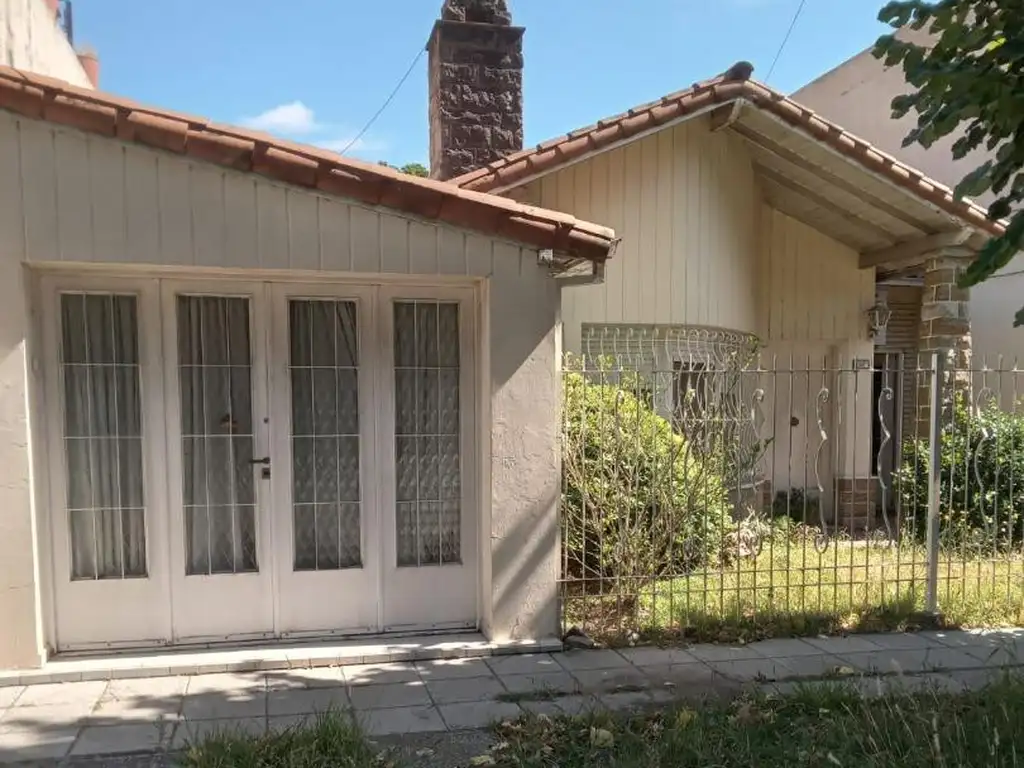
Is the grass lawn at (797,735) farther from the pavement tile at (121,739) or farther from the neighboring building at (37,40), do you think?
the neighboring building at (37,40)

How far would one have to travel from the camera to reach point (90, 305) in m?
4.46

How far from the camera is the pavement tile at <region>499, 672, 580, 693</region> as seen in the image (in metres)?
4.18

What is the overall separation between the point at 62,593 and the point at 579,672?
10.3 feet

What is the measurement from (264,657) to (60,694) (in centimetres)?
106

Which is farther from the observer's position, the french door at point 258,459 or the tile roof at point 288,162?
the french door at point 258,459

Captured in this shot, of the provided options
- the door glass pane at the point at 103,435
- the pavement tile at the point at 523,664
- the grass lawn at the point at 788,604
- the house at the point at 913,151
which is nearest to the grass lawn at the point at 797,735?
the pavement tile at the point at 523,664

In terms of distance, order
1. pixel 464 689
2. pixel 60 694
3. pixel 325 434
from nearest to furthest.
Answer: pixel 60 694, pixel 464 689, pixel 325 434

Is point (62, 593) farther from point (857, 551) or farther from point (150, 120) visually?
point (857, 551)

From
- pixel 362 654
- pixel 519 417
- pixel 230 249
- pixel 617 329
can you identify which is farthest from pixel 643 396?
pixel 230 249

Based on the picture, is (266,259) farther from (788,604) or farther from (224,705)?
(788,604)

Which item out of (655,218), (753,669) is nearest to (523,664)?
(753,669)

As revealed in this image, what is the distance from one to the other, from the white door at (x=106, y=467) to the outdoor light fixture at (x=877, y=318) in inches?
333

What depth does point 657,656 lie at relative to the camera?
186 inches

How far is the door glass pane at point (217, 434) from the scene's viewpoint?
460cm
